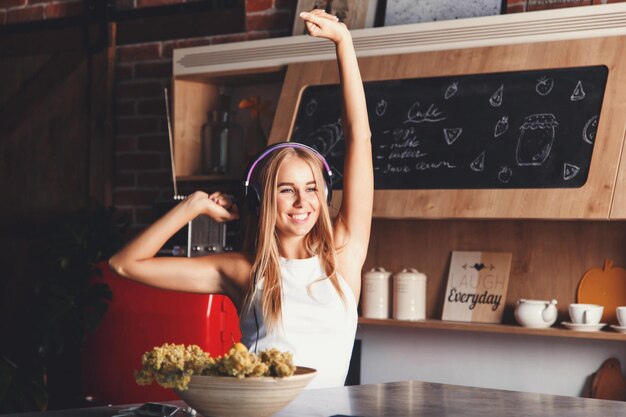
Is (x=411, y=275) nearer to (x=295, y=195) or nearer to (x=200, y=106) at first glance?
(x=200, y=106)

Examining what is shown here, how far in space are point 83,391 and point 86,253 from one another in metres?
0.57

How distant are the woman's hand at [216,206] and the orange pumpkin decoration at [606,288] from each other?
66.8 inches

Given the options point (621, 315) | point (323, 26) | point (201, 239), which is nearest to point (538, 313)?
point (621, 315)

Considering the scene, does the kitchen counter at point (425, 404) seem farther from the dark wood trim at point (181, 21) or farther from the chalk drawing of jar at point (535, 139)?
the dark wood trim at point (181, 21)

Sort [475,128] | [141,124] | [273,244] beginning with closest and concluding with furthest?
[273,244]
[475,128]
[141,124]

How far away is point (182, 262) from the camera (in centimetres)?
227

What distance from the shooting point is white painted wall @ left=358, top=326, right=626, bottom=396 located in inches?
138

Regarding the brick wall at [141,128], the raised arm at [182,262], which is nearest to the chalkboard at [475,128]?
the brick wall at [141,128]

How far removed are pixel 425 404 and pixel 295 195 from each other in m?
0.59

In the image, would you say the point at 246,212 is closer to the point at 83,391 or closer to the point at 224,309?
the point at 224,309

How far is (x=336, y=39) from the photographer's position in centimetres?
222

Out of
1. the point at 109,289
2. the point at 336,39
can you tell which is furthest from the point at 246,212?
the point at 109,289

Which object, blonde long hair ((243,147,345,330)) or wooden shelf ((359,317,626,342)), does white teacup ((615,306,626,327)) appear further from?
blonde long hair ((243,147,345,330))

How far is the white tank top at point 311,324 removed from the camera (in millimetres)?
2062
